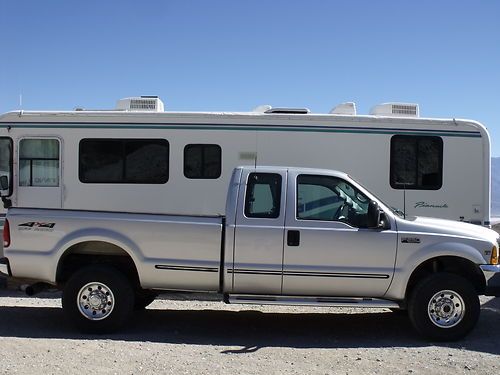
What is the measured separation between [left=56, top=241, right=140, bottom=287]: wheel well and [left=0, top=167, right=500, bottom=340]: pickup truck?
0.08 ft

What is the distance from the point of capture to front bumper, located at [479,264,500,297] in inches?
263

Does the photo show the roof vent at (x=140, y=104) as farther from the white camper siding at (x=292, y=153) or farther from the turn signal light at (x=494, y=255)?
the turn signal light at (x=494, y=255)

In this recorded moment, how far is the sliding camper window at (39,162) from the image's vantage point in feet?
32.3

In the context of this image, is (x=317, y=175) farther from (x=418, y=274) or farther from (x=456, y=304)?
(x=456, y=304)

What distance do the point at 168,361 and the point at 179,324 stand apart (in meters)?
1.81

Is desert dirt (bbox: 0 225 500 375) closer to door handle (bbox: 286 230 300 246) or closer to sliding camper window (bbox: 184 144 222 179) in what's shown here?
door handle (bbox: 286 230 300 246)

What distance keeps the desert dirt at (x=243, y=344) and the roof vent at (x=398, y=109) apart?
3308mm

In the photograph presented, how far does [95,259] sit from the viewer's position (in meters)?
7.12

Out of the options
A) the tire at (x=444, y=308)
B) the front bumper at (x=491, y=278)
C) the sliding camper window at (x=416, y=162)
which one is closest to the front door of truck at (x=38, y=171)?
the sliding camper window at (x=416, y=162)

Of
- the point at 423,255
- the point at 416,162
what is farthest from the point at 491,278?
the point at 416,162

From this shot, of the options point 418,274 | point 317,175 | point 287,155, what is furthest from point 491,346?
point 287,155

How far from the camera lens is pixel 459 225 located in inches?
276

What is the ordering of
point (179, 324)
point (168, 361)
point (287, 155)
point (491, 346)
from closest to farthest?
point (168, 361) → point (491, 346) → point (179, 324) → point (287, 155)

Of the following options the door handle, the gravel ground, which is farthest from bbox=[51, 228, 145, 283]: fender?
the door handle
